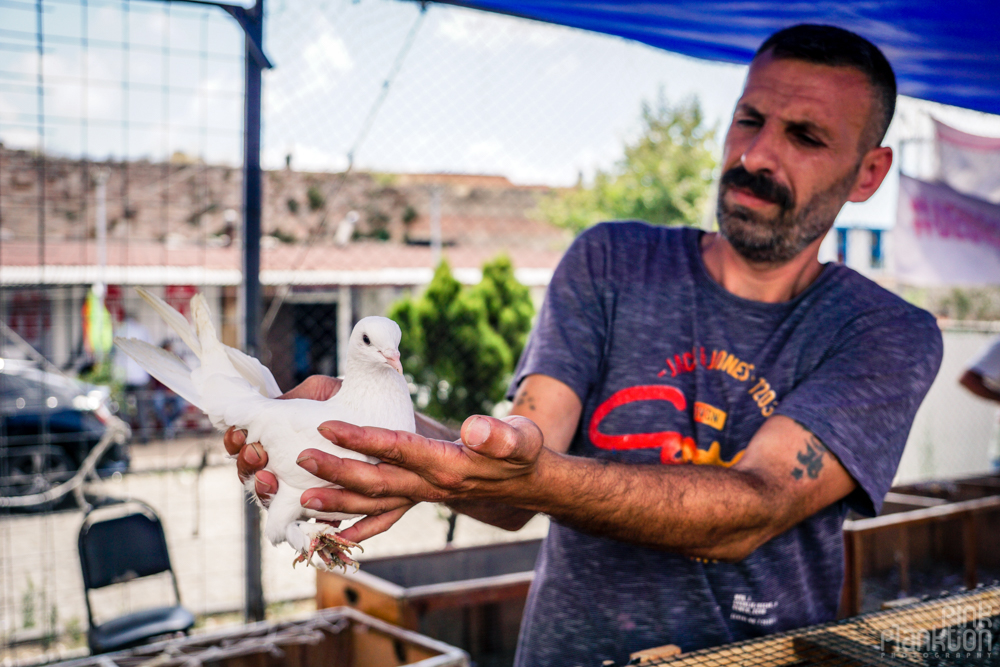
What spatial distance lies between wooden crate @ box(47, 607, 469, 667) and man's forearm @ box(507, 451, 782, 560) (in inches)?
49.4

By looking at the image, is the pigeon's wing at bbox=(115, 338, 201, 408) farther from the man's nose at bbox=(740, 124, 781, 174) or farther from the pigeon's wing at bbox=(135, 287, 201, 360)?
the man's nose at bbox=(740, 124, 781, 174)

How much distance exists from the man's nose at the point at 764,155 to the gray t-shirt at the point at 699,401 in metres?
0.27

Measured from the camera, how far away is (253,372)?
1.31 meters

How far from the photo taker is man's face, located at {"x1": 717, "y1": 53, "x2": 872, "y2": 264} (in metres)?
1.71

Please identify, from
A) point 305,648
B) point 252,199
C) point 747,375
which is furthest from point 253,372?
point 252,199

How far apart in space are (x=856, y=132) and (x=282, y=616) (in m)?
4.17

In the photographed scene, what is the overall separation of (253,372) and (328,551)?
36 cm

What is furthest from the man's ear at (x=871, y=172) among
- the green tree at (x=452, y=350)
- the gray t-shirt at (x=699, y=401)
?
the green tree at (x=452, y=350)

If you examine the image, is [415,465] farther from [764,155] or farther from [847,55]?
[847,55]

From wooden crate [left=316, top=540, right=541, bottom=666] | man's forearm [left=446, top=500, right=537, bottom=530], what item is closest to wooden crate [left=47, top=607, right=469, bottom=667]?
wooden crate [left=316, top=540, right=541, bottom=666]

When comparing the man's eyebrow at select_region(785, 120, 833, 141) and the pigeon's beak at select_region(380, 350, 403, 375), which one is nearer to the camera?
the pigeon's beak at select_region(380, 350, 403, 375)

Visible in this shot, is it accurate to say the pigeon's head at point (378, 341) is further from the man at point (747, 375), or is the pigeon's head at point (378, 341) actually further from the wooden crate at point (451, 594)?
the wooden crate at point (451, 594)

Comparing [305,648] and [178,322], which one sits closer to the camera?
[178,322]

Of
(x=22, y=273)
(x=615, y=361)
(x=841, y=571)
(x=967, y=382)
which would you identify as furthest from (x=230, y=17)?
(x=967, y=382)
